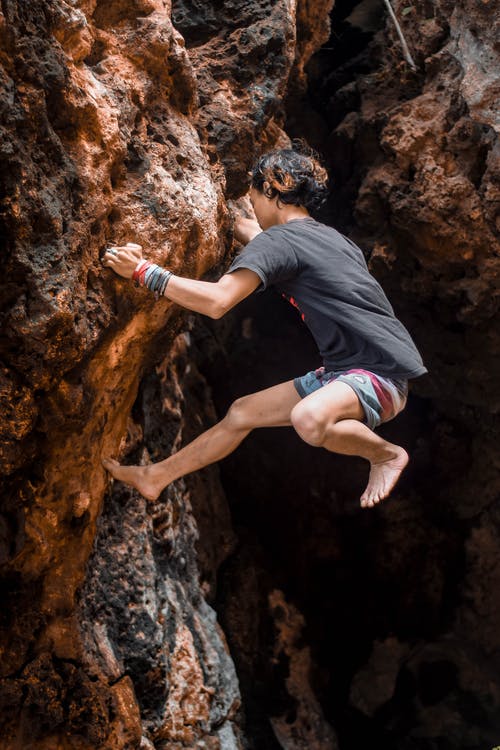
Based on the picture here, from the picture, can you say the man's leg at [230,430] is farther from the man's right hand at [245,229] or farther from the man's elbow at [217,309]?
the man's right hand at [245,229]

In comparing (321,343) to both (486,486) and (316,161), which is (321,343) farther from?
(486,486)

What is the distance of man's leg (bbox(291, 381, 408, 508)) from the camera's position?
285 centimetres

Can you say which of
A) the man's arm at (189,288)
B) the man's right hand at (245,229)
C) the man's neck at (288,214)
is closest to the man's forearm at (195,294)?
the man's arm at (189,288)

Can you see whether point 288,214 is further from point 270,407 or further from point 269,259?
point 270,407

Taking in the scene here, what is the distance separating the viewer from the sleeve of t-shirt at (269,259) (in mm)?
2869

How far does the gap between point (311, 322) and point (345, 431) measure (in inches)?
22.5

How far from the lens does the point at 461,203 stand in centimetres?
464

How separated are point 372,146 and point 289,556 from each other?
3.95 meters

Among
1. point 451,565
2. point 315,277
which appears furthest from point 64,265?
point 451,565

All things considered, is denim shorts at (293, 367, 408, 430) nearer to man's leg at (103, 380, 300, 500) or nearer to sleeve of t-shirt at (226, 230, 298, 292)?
man's leg at (103, 380, 300, 500)

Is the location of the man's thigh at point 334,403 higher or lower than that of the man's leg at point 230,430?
higher

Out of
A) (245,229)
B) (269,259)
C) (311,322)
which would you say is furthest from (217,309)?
(245,229)

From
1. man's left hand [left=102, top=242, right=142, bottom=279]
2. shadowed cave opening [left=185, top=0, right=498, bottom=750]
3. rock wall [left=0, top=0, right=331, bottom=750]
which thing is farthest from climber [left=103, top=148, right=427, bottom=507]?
shadowed cave opening [left=185, top=0, right=498, bottom=750]

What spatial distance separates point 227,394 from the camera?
6.79 m
